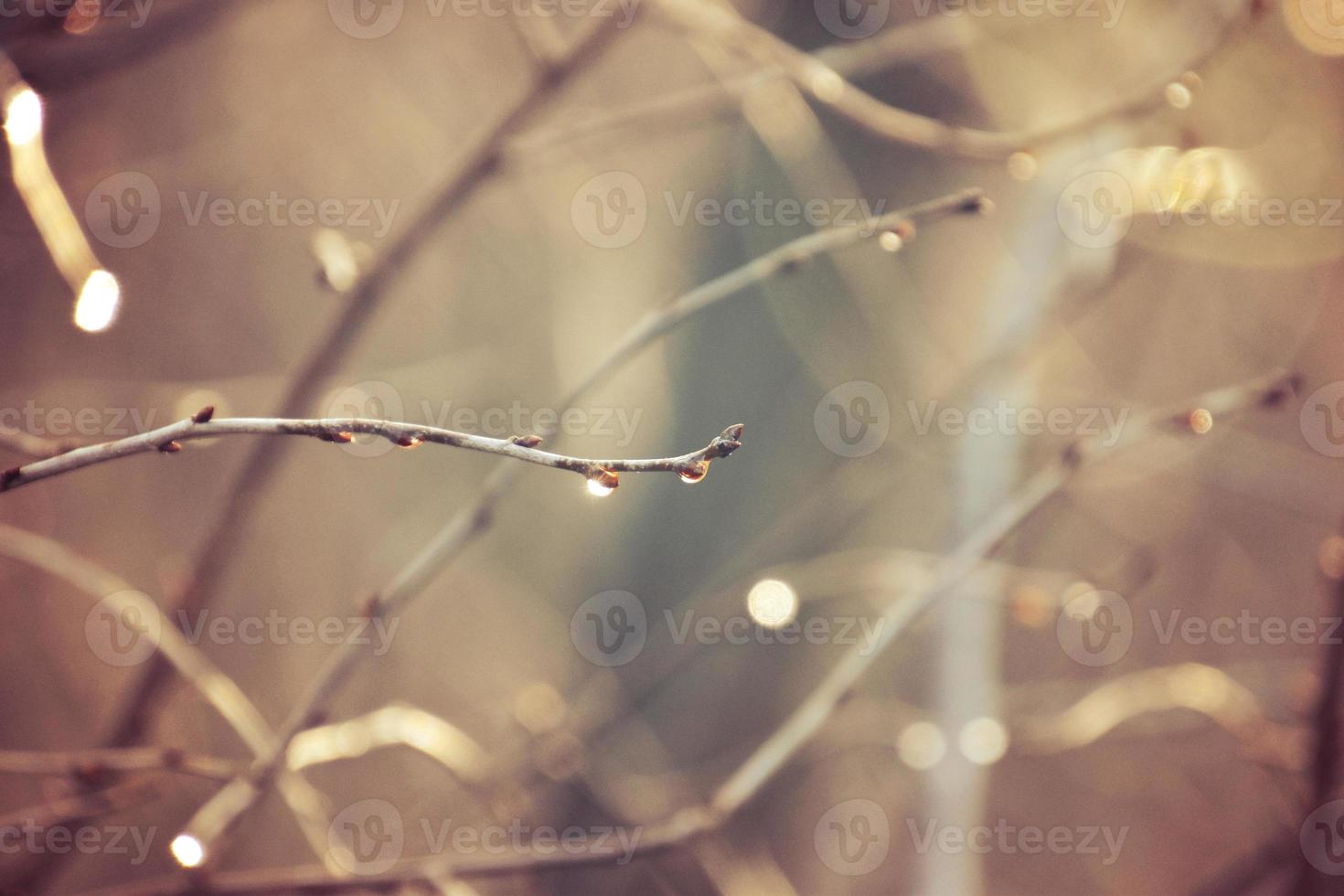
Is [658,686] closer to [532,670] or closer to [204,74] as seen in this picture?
[532,670]

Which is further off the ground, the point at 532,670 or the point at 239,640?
the point at 239,640

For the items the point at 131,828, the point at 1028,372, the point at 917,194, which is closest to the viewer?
the point at 1028,372

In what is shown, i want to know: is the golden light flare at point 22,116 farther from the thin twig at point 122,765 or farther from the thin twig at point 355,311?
the thin twig at point 122,765

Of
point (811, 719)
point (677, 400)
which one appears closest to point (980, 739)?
point (811, 719)

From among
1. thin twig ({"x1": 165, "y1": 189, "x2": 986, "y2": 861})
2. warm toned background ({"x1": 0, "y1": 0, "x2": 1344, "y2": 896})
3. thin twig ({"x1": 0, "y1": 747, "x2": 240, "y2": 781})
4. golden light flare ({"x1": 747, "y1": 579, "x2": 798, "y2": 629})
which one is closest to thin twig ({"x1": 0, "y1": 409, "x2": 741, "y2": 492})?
thin twig ({"x1": 165, "y1": 189, "x2": 986, "y2": 861})

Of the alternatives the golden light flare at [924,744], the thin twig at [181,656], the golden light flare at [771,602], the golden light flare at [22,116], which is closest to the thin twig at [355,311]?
the thin twig at [181,656]

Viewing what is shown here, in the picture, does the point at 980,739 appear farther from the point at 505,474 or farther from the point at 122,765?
the point at 122,765

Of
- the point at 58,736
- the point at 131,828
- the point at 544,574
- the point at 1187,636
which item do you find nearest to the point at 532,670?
the point at 544,574
